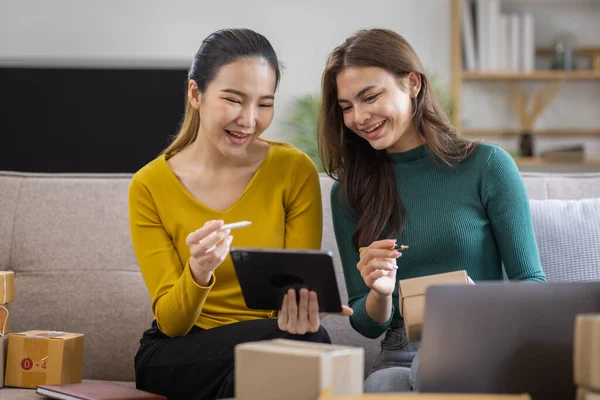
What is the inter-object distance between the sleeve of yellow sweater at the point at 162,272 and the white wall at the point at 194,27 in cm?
238

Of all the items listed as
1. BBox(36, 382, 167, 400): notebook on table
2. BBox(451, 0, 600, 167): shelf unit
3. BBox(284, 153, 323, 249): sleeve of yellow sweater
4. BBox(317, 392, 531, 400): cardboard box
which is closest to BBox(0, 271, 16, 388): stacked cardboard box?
BBox(36, 382, 167, 400): notebook on table

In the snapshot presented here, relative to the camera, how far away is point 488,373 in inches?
44.7

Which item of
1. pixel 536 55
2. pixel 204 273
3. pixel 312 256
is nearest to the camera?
pixel 312 256

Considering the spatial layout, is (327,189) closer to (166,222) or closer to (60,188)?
(166,222)

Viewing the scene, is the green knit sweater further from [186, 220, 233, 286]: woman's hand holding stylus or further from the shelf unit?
the shelf unit

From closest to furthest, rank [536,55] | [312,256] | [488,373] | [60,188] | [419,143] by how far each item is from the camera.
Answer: [488,373] < [312,256] < [419,143] < [60,188] < [536,55]

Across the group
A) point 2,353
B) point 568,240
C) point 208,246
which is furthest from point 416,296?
point 2,353

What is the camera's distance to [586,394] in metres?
1.00

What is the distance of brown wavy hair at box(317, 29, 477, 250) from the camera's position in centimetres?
187

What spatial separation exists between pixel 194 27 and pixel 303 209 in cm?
256

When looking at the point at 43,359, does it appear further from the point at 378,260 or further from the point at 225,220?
the point at 378,260

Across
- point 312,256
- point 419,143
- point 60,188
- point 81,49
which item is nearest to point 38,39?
point 81,49

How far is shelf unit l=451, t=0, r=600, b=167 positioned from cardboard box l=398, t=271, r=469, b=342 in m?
2.68

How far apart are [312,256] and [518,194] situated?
2.32 feet
